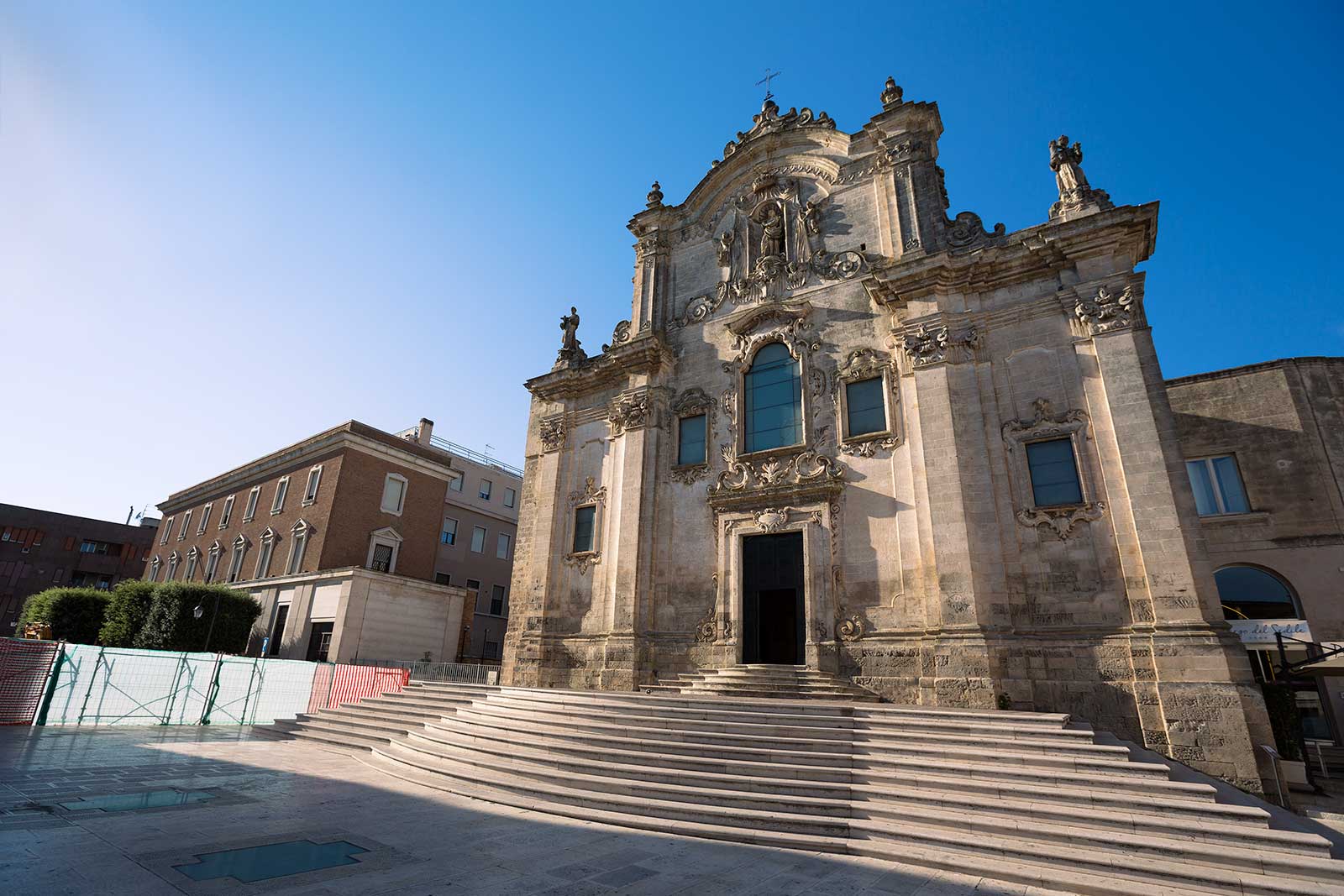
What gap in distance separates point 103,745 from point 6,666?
566 cm

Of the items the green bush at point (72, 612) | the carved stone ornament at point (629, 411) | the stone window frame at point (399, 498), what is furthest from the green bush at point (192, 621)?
the carved stone ornament at point (629, 411)

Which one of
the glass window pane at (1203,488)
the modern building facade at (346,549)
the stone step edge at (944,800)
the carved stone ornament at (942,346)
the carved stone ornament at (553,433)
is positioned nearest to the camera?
the stone step edge at (944,800)

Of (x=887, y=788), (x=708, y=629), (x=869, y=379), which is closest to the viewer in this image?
(x=887, y=788)

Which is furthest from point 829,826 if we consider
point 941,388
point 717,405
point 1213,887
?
point 717,405

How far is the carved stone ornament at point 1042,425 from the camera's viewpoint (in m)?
14.4

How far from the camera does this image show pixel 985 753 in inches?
382

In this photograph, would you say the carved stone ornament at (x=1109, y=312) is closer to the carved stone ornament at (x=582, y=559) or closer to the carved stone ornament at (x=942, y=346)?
the carved stone ornament at (x=942, y=346)

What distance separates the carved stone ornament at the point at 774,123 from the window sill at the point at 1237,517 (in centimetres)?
1698

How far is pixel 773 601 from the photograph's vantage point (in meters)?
17.3

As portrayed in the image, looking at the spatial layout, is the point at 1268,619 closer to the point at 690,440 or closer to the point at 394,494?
the point at 690,440

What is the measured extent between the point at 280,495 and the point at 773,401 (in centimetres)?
3143

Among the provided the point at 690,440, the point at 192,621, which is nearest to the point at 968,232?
the point at 690,440

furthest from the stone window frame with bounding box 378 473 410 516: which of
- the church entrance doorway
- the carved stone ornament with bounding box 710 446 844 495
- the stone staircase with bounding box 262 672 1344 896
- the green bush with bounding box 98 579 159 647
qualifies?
the church entrance doorway

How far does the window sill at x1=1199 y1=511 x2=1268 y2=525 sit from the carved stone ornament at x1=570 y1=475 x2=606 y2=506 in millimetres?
18250
